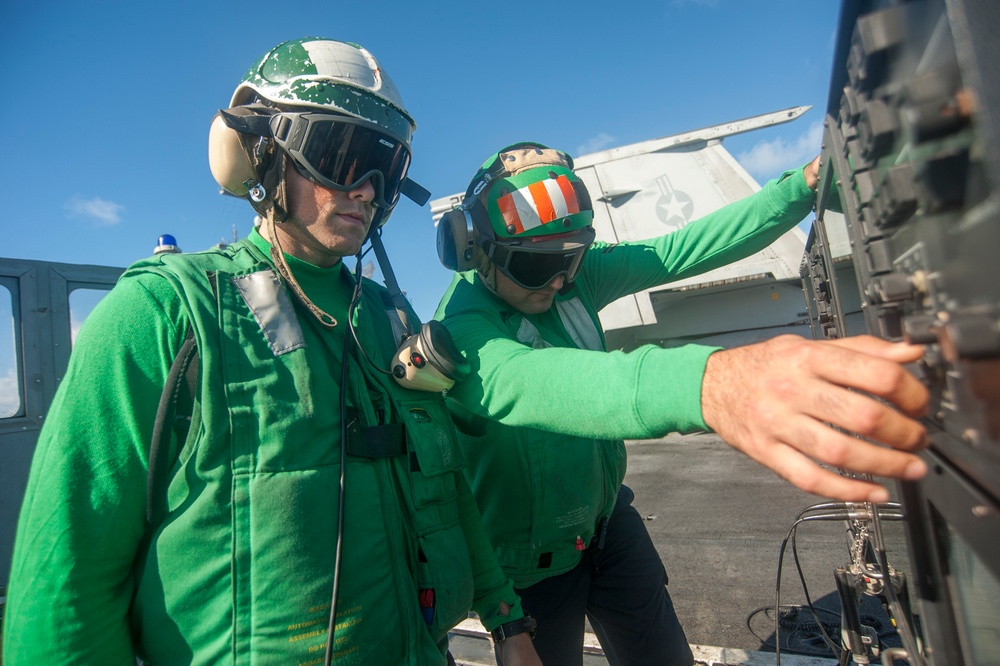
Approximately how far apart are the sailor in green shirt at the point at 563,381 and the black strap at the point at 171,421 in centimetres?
63

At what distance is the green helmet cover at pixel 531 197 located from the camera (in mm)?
1904

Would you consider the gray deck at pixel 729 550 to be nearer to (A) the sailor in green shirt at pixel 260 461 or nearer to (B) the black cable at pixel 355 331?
(A) the sailor in green shirt at pixel 260 461

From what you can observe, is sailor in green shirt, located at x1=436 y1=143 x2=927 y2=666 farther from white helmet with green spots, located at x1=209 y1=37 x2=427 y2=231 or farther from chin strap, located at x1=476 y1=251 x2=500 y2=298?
white helmet with green spots, located at x1=209 y1=37 x2=427 y2=231

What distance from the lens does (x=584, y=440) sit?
1.92m

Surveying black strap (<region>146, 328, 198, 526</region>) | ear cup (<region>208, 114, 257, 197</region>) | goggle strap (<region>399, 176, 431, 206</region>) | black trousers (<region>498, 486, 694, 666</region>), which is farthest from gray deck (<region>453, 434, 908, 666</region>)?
ear cup (<region>208, 114, 257, 197</region>)

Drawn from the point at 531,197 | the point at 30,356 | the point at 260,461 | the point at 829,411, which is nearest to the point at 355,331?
the point at 260,461

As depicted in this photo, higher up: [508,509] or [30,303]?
[30,303]

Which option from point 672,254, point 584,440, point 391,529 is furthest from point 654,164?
point 391,529

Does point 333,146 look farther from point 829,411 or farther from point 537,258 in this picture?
point 829,411

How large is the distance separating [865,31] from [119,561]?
1456 mm

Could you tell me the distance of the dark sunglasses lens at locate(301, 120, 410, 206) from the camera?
4.78 ft

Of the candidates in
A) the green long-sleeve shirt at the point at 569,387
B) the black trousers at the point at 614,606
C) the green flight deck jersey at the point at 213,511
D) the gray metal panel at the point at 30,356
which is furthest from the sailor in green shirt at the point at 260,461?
the gray metal panel at the point at 30,356

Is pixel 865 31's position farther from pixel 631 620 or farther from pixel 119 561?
pixel 631 620

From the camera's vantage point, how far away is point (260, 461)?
1.15 meters
